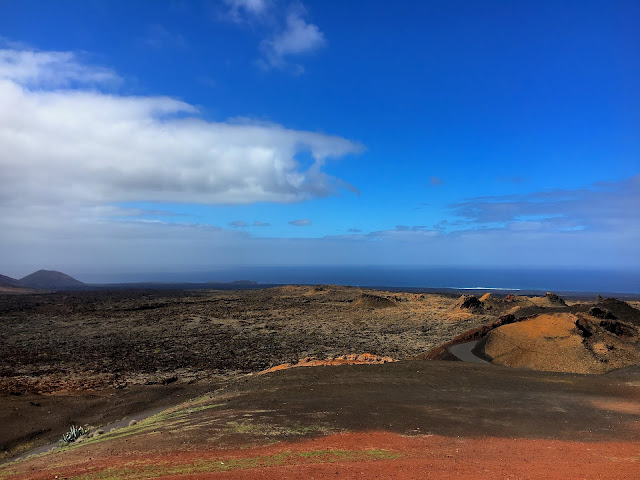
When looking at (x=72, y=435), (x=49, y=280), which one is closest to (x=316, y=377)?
(x=72, y=435)

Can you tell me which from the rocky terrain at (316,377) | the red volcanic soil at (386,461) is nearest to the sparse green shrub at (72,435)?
the rocky terrain at (316,377)

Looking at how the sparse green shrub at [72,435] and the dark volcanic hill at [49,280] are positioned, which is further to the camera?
the dark volcanic hill at [49,280]

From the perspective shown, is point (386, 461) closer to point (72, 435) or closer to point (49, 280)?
point (72, 435)

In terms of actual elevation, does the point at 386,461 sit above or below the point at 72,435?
above

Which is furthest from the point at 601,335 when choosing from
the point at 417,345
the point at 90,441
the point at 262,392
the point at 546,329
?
the point at 90,441

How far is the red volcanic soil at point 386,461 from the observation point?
757 cm

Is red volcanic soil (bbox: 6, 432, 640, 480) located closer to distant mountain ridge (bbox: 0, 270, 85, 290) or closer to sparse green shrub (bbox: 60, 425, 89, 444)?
sparse green shrub (bbox: 60, 425, 89, 444)

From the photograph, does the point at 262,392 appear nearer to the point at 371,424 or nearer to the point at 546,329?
the point at 371,424

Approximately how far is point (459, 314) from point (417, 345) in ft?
57.5

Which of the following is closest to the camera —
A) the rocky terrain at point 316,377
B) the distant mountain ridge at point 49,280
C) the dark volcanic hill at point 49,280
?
the rocky terrain at point 316,377

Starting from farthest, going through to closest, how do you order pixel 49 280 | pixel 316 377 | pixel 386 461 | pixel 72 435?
pixel 49 280
pixel 316 377
pixel 72 435
pixel 386 461

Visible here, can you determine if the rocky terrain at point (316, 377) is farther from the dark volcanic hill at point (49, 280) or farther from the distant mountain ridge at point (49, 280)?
the dark volcanic hill at point (49, 280)

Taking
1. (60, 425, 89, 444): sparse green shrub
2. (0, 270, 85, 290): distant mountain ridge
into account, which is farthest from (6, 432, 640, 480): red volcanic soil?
(0, 270, 85, 290): distant mountain ridge

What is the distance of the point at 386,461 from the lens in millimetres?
8375
